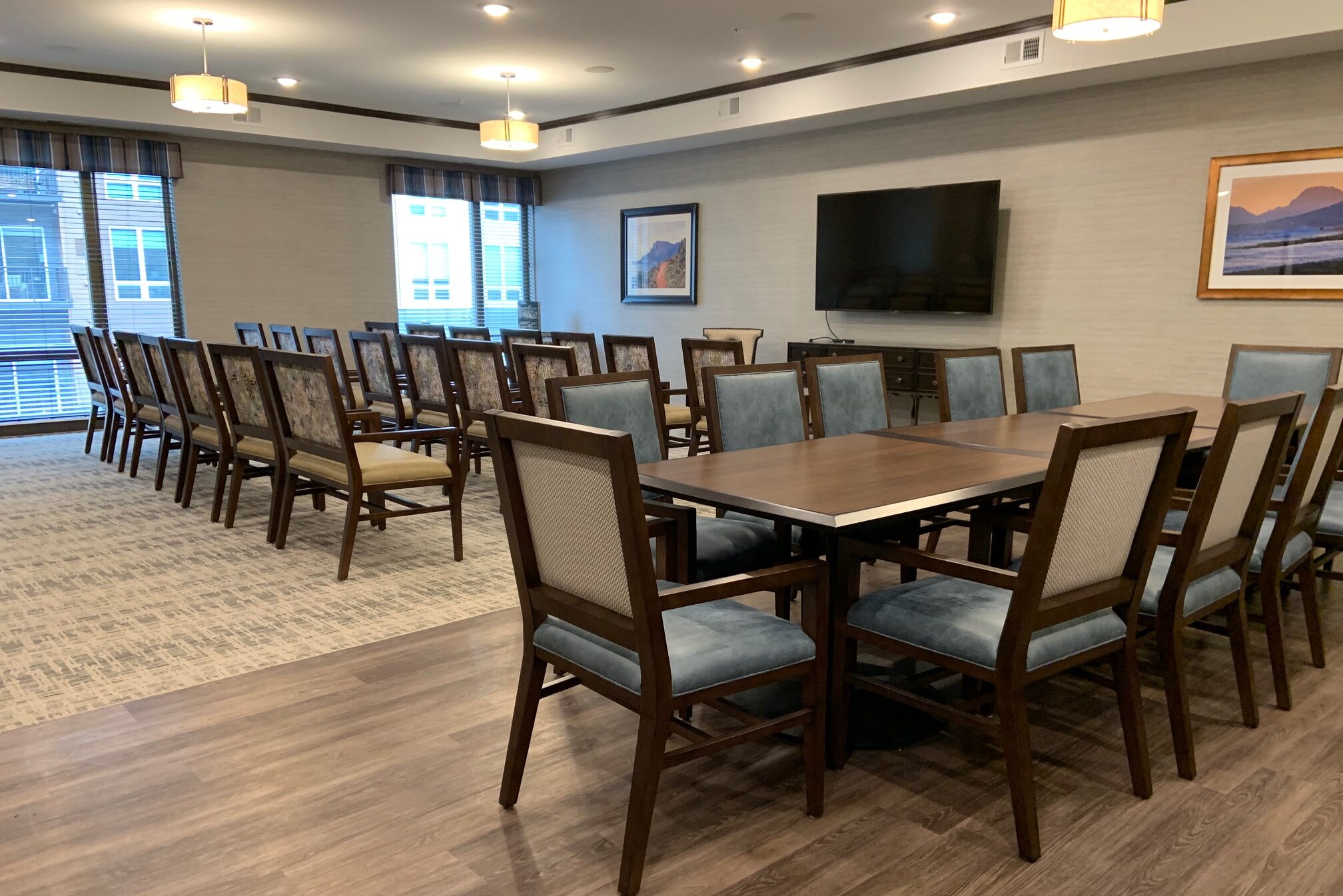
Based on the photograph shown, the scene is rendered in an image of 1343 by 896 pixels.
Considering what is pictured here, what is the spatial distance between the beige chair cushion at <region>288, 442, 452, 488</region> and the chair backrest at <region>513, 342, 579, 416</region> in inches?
25.7

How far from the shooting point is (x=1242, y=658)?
7.80 feet

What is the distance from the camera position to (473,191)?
31.0ft

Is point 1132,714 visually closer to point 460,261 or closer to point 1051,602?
point 1051,602

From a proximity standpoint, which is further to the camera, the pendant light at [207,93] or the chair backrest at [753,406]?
the pendant light at [207,93]

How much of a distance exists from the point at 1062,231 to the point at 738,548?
14.4ft

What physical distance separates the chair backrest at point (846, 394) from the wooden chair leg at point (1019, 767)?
4.96 feet

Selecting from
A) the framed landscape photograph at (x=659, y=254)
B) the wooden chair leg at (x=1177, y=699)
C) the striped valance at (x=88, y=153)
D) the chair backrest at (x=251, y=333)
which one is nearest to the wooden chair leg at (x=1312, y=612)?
the wooden chair leg at (x=1177, y=699)

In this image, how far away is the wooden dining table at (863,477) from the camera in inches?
77.8

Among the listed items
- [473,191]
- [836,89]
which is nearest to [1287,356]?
[836,89]

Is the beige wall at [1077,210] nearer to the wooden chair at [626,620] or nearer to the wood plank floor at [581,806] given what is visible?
the wood plank floor at [581,806]

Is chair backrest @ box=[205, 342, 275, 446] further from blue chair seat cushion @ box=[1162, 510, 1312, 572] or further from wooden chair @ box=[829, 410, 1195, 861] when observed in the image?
blue chair seat cushion @ box=[1162, 510, 1312, 572]

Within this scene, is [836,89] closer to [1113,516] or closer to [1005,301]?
[1005,301]

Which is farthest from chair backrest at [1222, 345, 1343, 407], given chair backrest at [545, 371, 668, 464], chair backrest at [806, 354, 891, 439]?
chair backrest at [545, 371, 668, 464]

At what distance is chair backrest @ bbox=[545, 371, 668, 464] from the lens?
2.61m
